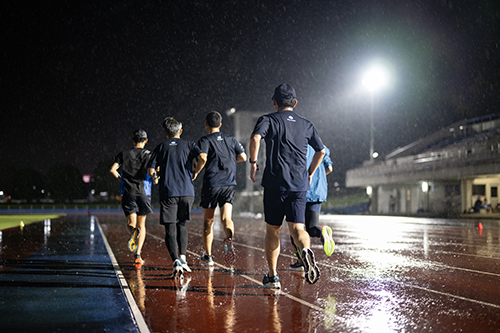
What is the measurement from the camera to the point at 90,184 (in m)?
130

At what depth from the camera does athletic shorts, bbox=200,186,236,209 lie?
711cm

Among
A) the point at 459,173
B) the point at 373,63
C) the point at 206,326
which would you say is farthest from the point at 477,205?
the point at 206,326

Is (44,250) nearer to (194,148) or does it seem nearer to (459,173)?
(194,148)

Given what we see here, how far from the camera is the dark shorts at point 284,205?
5312 mm

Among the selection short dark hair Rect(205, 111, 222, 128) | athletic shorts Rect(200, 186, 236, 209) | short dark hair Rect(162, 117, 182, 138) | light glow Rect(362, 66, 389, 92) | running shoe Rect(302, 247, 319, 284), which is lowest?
running shoe Rect(302, 247, 319, 284)

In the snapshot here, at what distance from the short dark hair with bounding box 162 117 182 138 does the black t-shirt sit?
1172 mm

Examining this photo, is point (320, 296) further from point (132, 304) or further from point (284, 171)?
point (132, 304)

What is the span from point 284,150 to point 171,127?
220cm

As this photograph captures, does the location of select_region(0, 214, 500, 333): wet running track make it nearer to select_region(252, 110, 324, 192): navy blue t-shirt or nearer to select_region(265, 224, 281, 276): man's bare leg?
select_region(265, 224, 281, 276): man's bare leg

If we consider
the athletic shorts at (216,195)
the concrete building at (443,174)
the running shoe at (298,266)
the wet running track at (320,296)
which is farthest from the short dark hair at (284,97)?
the concrete building at (443,174)

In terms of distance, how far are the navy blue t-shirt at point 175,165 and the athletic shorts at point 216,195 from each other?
42 centimetres

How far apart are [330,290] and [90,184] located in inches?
5171

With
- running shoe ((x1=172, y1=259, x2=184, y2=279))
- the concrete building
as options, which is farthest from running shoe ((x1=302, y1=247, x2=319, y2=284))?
the concrete building

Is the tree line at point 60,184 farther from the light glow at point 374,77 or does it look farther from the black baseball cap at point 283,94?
the black baseball cap at point 283,94
